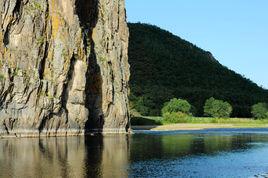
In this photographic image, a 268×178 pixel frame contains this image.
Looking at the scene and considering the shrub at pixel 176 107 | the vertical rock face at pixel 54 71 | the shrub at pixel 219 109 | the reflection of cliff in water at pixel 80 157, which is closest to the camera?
the reflection of cliff in water at pixel 80 157

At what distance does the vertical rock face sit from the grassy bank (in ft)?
136

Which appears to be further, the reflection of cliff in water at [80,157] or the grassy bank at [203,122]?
the grassy bank at [203,122]

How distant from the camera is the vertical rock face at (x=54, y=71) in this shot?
88.4 m

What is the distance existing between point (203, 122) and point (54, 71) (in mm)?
78606

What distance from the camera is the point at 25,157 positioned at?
56500 mm

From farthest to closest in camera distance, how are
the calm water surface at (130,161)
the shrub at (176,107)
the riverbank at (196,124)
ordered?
the shrub at (176,107)
the riverbank at (196,124)
the calm water surface at (130,161)

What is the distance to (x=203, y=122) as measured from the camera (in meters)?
165

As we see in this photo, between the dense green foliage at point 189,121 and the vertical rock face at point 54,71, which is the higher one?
the vertical rock face at point 54,71

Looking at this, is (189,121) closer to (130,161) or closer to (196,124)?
(196,124)

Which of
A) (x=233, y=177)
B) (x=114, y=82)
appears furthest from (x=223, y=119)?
(x=233, y=177)

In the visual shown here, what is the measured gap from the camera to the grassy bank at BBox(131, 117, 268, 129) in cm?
15750

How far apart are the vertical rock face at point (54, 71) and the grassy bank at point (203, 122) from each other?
41540mm

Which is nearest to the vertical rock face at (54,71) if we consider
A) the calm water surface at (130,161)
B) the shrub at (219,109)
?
the calm water surface at (130,161)

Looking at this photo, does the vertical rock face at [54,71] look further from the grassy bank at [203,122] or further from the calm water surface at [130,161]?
the grassy bank at [203,122]
